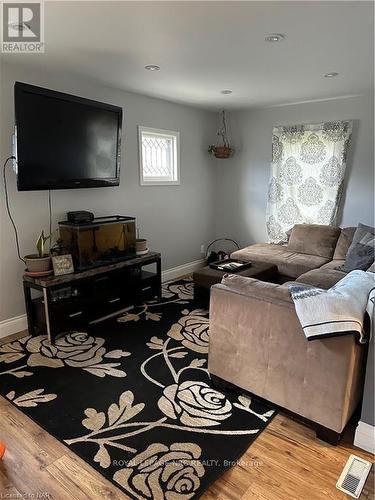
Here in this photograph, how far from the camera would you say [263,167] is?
5.05 metres

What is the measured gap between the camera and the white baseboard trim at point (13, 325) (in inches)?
122

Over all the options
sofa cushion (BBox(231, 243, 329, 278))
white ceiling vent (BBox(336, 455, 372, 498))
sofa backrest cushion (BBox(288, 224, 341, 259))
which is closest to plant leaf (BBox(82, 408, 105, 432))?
white ceiling vent (BBox(336, 455, 372, 498))

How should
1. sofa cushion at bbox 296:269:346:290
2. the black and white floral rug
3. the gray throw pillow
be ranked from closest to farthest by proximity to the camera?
the black and white floral rug < sofa cushion at bbox 296:269:346:290 < the gray throw pillow

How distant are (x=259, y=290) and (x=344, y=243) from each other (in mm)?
2546

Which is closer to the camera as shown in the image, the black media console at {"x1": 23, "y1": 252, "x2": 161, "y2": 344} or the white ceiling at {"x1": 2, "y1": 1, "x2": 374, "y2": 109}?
the white ceiling at {"x1": 2, "y1": 1, "x2": 374, "y2": 109}

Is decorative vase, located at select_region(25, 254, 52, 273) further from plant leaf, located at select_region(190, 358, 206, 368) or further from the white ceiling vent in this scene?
the white ceiling vent

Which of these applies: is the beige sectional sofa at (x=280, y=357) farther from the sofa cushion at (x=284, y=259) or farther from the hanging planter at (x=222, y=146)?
the hanging planter at (x=222, y=146)

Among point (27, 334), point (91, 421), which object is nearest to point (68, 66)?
point (27, 334)

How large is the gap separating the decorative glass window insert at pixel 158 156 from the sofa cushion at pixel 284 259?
1473 mm

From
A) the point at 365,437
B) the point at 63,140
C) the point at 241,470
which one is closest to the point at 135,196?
the point at 63,140

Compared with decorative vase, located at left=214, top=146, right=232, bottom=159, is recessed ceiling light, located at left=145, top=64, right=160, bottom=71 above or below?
above

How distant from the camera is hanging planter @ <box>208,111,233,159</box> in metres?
5.04
